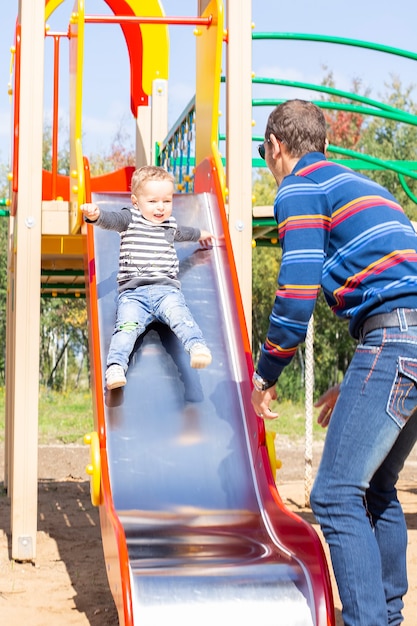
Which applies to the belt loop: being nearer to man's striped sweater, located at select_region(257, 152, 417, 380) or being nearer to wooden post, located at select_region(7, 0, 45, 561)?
man's striped sweater, located at select_region(257, 152, 417, 380)

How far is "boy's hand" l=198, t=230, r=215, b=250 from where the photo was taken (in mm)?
5070

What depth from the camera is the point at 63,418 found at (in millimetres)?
14852

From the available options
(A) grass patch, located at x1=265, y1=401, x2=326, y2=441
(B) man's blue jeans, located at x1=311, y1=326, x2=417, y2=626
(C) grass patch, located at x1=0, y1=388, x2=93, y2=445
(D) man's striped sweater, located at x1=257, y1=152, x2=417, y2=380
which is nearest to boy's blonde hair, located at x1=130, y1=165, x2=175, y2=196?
(D) man's striped sweater, located at x1=257, y1=152, x2=417, y2=380

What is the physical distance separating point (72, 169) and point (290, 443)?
7.20 metres

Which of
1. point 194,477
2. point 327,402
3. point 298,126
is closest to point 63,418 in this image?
point 194,477

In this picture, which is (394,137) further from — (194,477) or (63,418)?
(194,477)

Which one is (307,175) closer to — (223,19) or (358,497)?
(358,497)

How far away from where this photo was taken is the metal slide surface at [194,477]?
10.5 ft

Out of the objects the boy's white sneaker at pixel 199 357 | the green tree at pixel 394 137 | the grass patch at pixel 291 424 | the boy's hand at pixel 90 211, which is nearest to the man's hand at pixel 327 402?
the boy's white sneaker at pixel 199 357

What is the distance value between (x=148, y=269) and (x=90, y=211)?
1.39 ft

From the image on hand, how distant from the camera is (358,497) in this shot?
8.91 feet

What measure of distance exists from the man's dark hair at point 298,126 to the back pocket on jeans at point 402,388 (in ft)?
2.53

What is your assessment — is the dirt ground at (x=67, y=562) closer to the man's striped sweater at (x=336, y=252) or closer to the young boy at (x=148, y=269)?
the young boy at (x=148, y=269)

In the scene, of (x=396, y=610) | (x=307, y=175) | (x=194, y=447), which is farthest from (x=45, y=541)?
(x=307, y=175)
